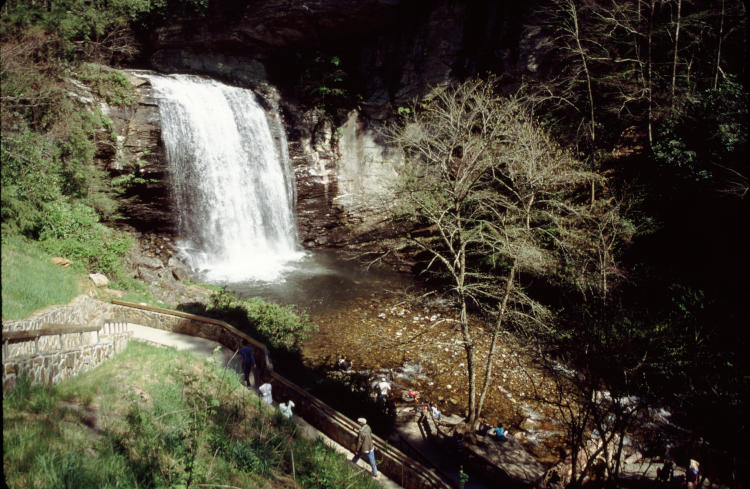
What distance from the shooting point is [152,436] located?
4.64 meters

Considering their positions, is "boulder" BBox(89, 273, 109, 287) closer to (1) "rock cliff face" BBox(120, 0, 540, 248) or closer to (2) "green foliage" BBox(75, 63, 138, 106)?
(2) "green foliage" BBox(75, 63, 138, 106)

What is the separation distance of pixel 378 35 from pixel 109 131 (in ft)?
56.4

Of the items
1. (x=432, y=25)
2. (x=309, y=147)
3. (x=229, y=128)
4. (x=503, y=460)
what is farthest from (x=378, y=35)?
(x=503, y=460)

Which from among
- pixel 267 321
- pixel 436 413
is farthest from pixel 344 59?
pixel 436 413

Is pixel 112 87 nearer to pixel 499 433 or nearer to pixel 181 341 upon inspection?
pixel 181 341

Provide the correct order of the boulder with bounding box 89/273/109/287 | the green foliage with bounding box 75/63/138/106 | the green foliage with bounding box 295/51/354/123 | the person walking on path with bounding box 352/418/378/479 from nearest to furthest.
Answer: the person walking on path with bounding box 352/418/378/479, the boulder with bounding box 89/273/109/287, the green foliage with bounding box 75/63/138/106, the green foliage with bounding box 295/51/354/123

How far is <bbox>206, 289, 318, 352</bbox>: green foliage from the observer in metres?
12.4

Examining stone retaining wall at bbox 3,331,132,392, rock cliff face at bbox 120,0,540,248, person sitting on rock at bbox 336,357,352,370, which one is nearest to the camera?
stone retaining wall at bbox 3,331,132,392

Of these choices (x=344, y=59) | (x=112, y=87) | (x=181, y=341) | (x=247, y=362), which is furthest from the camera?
(x=344, y=59)

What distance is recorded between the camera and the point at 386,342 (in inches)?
522

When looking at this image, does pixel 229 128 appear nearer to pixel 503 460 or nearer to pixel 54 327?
pixel 54 327

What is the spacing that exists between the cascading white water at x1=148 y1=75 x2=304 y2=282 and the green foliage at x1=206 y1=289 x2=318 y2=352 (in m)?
4.24

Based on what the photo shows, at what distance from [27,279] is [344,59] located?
25.8 meters

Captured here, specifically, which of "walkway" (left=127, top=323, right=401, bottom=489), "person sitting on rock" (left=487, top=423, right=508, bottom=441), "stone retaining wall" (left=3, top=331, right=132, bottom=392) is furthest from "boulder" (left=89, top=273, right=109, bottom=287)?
"person sitting on rock" (left=487, top=423, right=508, bottom=441)
